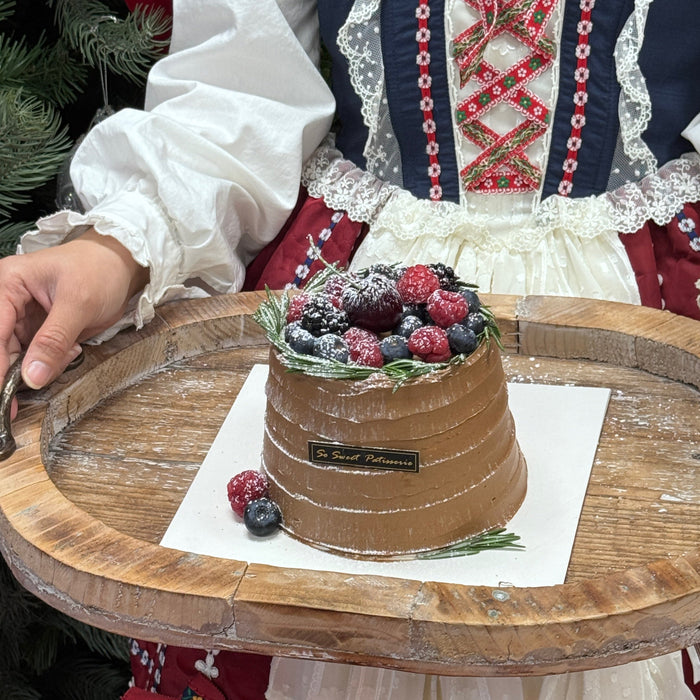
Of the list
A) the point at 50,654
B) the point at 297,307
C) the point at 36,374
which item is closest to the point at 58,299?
the point at 36,374

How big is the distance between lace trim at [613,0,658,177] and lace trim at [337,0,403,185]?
251mm

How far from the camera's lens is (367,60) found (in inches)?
44.4


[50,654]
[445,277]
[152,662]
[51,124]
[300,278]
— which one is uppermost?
[445,277]

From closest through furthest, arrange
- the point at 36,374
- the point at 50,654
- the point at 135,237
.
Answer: the point at 36,374 < the point at 135,237 < the point at 50,654

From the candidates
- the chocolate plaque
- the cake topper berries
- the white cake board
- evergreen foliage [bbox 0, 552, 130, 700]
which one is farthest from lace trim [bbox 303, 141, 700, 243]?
evergreen foliage [bbox 0, 552, 130, 700]

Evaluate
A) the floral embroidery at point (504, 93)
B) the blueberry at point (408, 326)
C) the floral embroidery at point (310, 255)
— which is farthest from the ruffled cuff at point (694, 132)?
the blueberry at point (408, 326)

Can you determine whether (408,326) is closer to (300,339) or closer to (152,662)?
(300,339)

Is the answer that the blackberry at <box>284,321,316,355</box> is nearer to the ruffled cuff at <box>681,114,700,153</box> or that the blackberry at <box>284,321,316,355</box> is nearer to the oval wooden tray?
the oval wooden tray

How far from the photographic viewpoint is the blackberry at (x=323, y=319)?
77 centimetres

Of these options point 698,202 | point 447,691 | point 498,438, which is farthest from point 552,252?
point 447,691

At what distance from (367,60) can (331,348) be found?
1.61 feet

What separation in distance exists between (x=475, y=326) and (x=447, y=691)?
0.32 meters

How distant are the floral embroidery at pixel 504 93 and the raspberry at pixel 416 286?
370 millimetres

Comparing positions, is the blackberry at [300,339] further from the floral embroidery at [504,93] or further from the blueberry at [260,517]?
the floral embroidery at [504,93]
